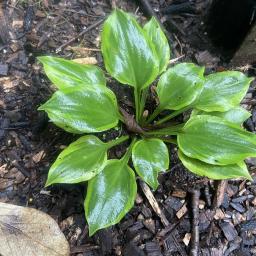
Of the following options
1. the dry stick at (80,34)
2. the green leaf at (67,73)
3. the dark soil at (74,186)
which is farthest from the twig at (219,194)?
the dry stick at (80,34)

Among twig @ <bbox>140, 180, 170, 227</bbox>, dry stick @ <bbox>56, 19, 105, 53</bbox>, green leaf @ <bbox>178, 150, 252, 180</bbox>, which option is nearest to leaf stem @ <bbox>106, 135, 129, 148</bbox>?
twig @ <bbox>140, 180, 170, 227</bbox>

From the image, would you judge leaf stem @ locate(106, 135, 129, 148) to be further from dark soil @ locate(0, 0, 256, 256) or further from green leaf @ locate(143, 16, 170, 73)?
green leaf @ locate(143, 16, 170, 73)

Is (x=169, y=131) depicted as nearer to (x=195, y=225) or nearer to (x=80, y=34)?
(x=195, y=225)

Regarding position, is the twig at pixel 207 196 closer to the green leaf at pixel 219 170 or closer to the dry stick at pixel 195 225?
the dry stick at pixel 195 225

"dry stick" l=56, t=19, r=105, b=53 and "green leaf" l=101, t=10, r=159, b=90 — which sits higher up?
"green leaf" l=101, t=10, r=159, b=90

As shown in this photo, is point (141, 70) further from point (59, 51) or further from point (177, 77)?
point (59, 51)

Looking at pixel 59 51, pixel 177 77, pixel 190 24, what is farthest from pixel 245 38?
pixel 59 51
